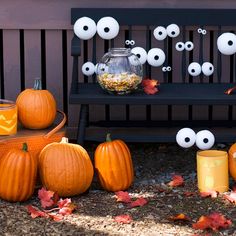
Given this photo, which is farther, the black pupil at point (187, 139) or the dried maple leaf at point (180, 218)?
the black pupil at point (187, 139)

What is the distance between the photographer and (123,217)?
450 centimetres

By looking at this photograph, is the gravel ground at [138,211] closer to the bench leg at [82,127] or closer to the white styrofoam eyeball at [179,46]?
the bench leg at [82,127]

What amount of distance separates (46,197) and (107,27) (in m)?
1.66

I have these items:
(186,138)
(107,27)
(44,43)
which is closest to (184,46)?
(107,27)

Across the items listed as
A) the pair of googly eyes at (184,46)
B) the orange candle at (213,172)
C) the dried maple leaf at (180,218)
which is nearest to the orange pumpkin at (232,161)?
the orange candle at (213,172)

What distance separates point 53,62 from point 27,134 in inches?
44.9

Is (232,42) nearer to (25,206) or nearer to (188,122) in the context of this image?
(188,122)

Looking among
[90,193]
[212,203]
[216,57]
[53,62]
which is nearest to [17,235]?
[90,193]

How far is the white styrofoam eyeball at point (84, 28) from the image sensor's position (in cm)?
588

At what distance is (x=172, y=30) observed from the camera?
5.96 m

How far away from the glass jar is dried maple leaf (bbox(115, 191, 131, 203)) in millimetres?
831

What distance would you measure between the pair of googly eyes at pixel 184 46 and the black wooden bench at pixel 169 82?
0.06 m

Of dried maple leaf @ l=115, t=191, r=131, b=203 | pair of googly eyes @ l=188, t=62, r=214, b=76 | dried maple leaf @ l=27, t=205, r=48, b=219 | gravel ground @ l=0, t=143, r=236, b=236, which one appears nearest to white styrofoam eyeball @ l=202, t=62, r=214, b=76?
pair of googly eyes @ l=188, t=62, r=214, b=76

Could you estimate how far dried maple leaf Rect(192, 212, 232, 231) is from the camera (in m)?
4.32
